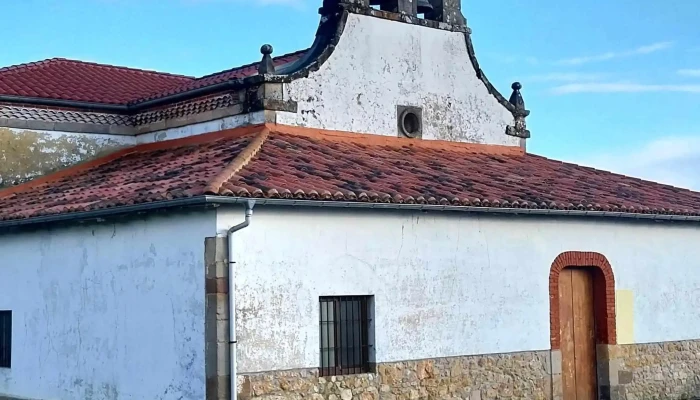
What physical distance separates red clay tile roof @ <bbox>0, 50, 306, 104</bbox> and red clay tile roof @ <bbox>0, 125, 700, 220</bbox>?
136 centimetres

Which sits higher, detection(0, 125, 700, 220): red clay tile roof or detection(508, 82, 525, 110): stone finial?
detection(508, 82, 525, 110): stone finial

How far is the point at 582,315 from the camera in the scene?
16422 mm

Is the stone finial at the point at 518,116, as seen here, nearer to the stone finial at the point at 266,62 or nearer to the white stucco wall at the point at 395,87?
the white stucco wall at the point at 395,87

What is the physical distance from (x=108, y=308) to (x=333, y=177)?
3261 millimetres

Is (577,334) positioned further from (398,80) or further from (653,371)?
(398,80)

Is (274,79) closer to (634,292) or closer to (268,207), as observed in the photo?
(268,207)

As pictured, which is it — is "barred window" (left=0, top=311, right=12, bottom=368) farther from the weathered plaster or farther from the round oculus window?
the round oculus window

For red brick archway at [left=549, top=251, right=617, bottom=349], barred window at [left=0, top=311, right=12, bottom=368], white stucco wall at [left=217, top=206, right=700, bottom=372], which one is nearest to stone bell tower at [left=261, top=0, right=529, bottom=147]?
white stucco wall at [left=217, top=206, right=700, bottom=372]

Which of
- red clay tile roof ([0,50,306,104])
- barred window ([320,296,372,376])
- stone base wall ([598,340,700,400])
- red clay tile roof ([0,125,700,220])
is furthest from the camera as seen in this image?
red clay tile roof ([0,50,306,104])

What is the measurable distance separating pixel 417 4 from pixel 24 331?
8160 millimetres

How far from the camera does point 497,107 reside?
18891 millimetres

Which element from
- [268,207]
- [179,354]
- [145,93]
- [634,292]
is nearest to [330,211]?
[268,207]

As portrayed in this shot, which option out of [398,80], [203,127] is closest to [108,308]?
[203,127]

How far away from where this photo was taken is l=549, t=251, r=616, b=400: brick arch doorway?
15969 mm
